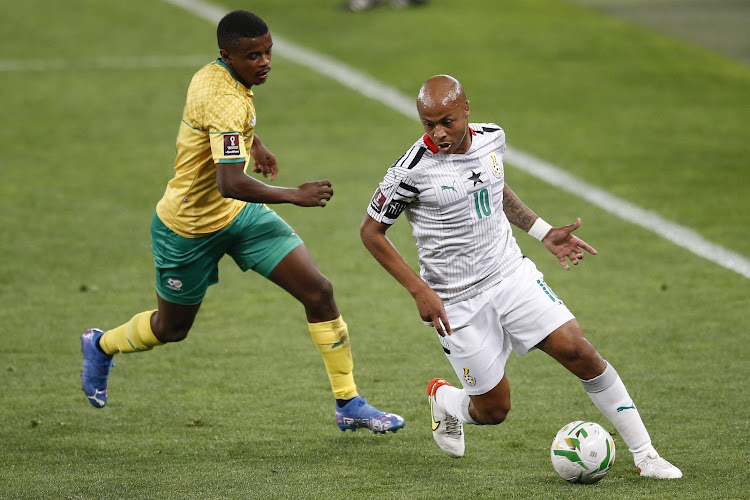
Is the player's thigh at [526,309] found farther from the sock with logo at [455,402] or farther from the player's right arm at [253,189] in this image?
the player's right arm at [253,189]

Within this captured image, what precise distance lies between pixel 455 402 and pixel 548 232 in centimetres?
103

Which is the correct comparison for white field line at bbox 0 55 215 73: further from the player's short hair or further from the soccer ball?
the soccer ball

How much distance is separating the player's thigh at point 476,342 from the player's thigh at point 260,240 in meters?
1.20

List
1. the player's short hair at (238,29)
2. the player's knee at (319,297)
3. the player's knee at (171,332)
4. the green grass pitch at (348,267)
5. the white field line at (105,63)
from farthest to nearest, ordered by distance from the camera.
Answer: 1. the white field line at (105,63)
2. the player's knee at (171,332)
3. the player's knee at (319,297)
4. the green grass pitch at (348,267)
5. the player's short hair at (238,29)

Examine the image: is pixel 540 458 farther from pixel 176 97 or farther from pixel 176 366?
pixel 176 97

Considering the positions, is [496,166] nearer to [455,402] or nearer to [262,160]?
[455,402]

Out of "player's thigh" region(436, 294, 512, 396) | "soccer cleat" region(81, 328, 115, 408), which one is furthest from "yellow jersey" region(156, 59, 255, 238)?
"player's thigh" region(436, 294, 512, 396)

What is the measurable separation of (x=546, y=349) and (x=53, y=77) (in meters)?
13.1

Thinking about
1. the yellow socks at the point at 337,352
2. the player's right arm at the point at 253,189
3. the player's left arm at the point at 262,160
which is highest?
the player's right arm at the point at 253,189

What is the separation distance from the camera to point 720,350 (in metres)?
7.56

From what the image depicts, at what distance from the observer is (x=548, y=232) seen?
5812 mm

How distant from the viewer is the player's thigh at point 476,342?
18.3ft

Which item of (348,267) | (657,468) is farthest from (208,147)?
(348,267)

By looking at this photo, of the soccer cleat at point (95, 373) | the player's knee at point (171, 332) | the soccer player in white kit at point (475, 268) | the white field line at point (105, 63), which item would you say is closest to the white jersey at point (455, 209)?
the soccer player in white kit at point (475, 268)
